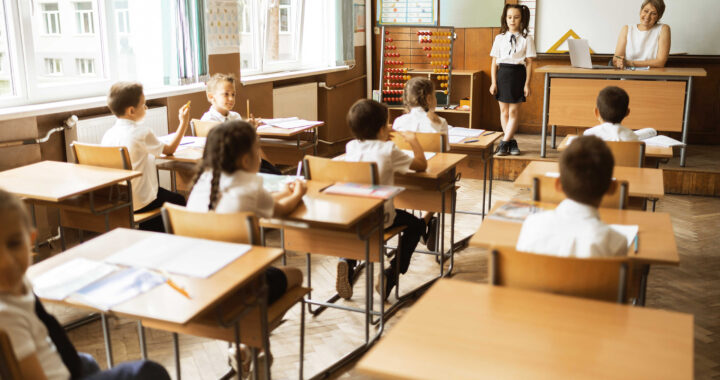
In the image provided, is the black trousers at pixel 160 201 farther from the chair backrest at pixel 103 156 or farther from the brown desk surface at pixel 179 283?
the brown desk surface at pixel 179 283

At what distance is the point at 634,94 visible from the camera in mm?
5746

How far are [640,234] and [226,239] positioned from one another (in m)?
1.45

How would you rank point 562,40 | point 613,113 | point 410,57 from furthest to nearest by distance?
point 410,57, point 562,40, point 613,113

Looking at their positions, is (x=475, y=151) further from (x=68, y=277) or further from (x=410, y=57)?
(x=410, y=57)

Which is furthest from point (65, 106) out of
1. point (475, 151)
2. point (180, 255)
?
point (475, 151)

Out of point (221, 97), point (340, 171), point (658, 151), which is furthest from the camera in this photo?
point (221, 97)

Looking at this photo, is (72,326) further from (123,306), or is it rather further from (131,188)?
(123,306)

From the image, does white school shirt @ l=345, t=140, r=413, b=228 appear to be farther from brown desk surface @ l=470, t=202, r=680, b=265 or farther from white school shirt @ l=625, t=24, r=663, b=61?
white school shirt @ l=625, t=24, r=663, b=61

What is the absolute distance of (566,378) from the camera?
52.2 inches

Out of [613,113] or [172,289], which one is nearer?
[172,289]

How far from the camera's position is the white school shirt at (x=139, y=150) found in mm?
3564

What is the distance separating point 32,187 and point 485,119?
18.5 feet

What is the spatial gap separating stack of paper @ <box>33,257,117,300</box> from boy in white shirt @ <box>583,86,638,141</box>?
269 centimetres

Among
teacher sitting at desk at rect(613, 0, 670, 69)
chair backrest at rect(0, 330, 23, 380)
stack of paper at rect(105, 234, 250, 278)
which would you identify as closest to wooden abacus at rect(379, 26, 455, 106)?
teacher sitting at desk at rect(613, 0, 670, 69)
